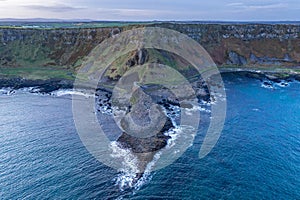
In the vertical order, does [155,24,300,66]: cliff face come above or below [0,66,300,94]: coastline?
above

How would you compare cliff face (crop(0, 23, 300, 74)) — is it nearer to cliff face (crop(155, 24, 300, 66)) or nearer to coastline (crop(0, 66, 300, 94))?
cliff face (crop(155, 24, 300, 66))

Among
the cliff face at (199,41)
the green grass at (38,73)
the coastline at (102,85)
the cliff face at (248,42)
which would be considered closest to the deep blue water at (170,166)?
the coastline at (102,85)

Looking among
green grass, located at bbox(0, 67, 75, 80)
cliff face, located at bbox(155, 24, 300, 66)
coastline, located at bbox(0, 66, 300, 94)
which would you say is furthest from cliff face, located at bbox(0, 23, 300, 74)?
coastline, located at bbox(0, 66, 300, 94)

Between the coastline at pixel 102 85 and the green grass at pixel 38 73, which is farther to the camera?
the green grass at pixel 38 73

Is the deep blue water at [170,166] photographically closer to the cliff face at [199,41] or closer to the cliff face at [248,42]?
the cliff face at [199,41]

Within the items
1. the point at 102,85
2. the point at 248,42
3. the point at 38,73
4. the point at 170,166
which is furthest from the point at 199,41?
the point at 170,166

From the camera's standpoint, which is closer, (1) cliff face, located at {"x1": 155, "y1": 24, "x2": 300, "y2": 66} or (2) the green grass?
(2) the green grass

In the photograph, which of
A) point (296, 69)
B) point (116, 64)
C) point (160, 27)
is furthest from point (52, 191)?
point (296, 69)
